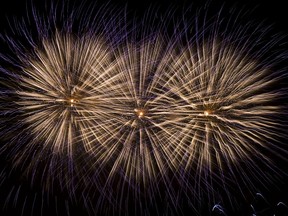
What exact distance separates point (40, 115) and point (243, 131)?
136 inches

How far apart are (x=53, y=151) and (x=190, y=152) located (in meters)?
2.33

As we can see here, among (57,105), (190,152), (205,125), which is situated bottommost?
(190,152)

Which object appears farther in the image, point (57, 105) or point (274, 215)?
point (57, 105)

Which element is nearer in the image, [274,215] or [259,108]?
[274,215]

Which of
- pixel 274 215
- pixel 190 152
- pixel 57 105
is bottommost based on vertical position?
pixel 274 215

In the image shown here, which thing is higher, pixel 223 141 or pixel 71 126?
pixel 71 126

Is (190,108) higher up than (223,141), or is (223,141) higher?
(190,108)

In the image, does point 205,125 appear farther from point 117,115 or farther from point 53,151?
point 53,151

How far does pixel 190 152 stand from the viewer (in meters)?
5.96

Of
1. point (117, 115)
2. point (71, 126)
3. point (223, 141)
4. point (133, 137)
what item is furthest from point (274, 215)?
point (71, 126)

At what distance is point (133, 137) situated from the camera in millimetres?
6172

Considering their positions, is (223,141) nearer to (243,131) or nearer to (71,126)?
(243,131)

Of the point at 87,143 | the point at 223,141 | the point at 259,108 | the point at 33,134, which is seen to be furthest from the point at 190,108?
the point at 33,134

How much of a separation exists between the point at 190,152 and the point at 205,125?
562 mm
